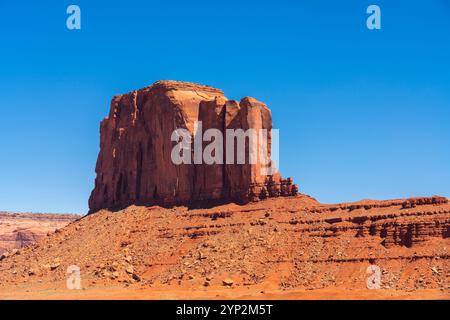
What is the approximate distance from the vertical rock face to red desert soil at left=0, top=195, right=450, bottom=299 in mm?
2742

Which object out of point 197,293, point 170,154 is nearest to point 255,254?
point 197,293

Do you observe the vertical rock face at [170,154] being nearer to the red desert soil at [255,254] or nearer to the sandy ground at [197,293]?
the red desert soil at [255,254]

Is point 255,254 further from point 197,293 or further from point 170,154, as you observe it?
point 170,154

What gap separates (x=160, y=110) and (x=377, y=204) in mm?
32352

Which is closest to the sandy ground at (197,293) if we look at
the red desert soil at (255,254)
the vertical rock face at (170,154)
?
the red desert soil at (255,254)

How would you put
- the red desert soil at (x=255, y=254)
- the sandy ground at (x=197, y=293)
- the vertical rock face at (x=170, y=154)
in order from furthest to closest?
the vertical rock face at (x=170, y=154) < the red desert soil at (x=255, y=254) < the sandy ground at (x=197, y=293)

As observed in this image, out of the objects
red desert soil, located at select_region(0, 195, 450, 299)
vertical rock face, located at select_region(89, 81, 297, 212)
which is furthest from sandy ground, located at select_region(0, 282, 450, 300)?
vertical rock face, located at select_region(89, 81, 297, 212)

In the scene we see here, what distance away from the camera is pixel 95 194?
108 metres

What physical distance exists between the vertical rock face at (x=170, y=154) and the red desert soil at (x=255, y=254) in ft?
8.99

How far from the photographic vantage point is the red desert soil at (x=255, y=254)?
2741 inches

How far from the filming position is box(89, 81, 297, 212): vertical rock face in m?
90.1

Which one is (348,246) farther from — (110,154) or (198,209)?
(110,154)
